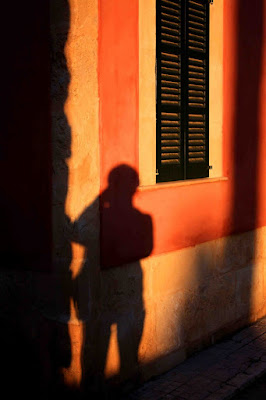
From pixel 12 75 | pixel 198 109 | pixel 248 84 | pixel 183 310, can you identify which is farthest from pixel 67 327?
pixel 248 84

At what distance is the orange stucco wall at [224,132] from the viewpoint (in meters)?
5.19

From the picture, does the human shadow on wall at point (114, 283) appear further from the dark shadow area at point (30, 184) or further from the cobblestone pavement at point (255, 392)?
the cobblestone pavement at point (255, 392)

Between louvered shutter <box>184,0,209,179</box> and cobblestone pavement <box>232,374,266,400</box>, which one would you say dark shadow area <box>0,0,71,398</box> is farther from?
louvered shutter <box>184,0,209,179</box>

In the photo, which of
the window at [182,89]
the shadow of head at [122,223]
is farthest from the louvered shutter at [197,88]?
the shadow of head at [122,223]

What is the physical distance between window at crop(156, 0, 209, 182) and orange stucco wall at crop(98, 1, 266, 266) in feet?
0.89

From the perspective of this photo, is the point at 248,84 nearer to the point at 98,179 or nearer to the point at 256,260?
the point at 256,260

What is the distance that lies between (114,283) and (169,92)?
2.01 m

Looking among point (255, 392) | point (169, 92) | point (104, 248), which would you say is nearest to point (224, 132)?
point (169, 92)

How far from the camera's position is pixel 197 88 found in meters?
6.45

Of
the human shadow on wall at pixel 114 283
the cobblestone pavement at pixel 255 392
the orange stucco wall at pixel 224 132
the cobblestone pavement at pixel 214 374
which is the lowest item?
the cobblestone pavement at pixel 255 392

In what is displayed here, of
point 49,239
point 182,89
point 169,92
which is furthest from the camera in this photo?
point 182,89

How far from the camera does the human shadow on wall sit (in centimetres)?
499

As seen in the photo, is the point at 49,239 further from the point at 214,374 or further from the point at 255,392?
the point at 255,392

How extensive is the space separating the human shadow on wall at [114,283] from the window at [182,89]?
65 cm
